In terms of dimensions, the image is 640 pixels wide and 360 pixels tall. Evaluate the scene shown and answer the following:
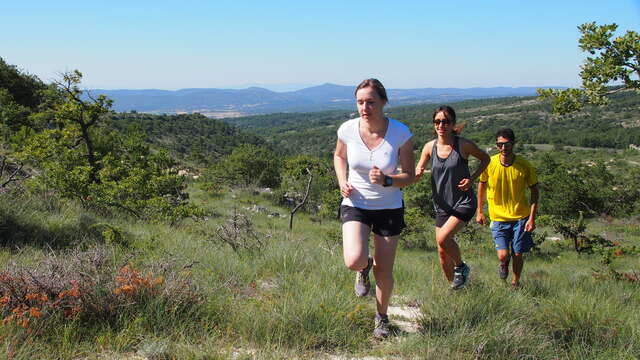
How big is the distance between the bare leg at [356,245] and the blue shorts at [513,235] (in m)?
2.23

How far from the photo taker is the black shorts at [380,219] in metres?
2.79

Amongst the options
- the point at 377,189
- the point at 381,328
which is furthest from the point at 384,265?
the point at 377,189

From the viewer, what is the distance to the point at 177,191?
34.0 ft

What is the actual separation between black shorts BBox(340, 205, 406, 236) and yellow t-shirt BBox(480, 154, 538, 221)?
2.07 metres

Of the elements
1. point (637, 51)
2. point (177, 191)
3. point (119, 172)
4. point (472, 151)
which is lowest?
point (177, 191)

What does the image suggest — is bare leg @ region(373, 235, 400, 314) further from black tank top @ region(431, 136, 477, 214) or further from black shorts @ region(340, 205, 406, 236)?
black tank top @ region(431, 136, 477, 214)

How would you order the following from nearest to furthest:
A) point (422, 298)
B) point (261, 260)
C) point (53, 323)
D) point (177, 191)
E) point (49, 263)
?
point (53, 323) < point (49, 263) < point (422, 298) < point (261, 260) < point (177, 191)

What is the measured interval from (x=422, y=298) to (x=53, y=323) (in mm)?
2556

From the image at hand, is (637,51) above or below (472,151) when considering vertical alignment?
above

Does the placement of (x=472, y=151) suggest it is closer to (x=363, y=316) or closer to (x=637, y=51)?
(x=363, y=316)

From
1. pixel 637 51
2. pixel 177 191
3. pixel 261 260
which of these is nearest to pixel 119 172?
pixel 177 191

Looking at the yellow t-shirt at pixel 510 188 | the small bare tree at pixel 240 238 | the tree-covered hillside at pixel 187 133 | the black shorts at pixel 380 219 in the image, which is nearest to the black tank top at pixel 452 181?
the yellow t-shirt at pixel 510 188

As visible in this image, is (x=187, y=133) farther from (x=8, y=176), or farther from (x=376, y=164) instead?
(x=376, y=164)

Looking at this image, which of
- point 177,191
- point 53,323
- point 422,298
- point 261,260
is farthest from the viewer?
point 177,191
